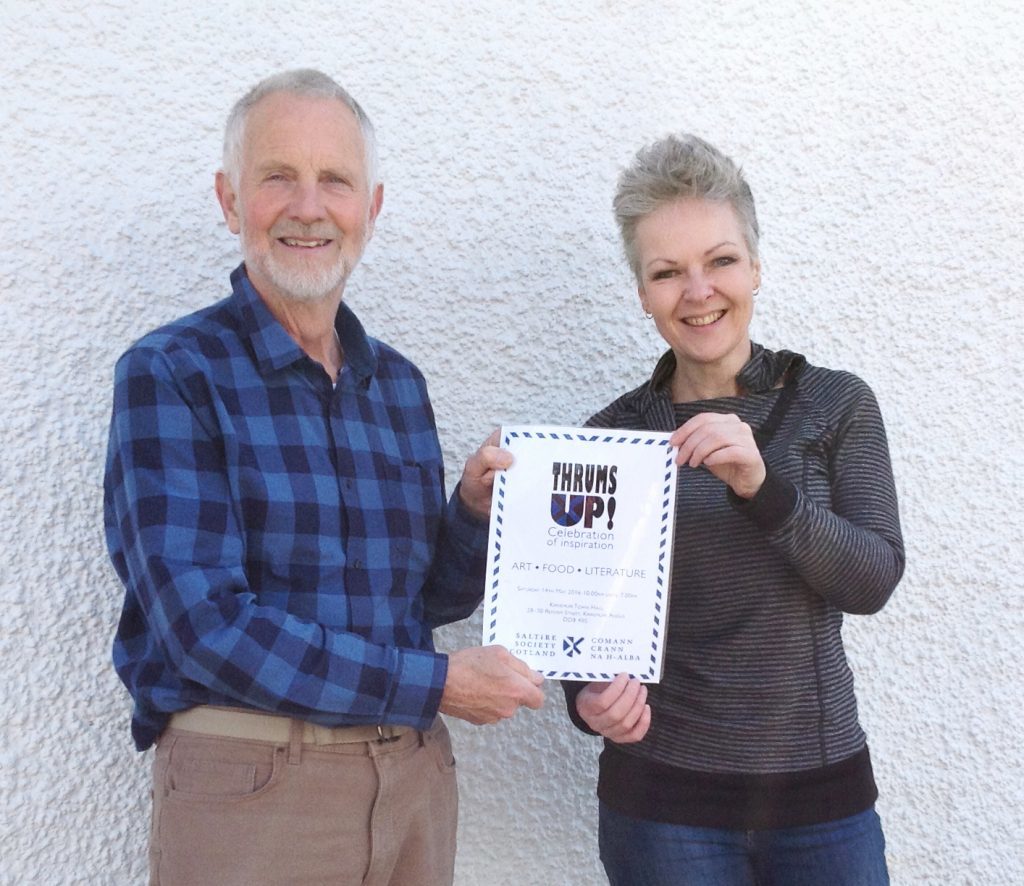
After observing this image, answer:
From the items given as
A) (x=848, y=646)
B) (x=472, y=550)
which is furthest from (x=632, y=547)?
(x=848, y=646)

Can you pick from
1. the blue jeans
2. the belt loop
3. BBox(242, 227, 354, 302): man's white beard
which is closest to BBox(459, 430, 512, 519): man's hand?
BBox(242, 227, 354, 302): man's white beard

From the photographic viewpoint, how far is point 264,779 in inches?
55.4

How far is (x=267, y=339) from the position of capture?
5.06 ft

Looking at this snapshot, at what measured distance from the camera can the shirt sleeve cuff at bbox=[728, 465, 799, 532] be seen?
57.1 inches

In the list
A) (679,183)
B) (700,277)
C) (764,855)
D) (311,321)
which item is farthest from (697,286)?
(764,855)

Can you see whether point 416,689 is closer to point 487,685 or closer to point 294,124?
point 487,685

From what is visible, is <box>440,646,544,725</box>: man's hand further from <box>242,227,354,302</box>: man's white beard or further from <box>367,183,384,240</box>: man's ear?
<box>367,183,384,240</box>: man's ear

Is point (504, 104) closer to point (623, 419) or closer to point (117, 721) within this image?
point (623, 419)

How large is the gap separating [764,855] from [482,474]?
723 mm

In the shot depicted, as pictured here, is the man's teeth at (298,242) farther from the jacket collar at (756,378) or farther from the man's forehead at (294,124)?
the jacket collar at (756,378)

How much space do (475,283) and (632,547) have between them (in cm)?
86

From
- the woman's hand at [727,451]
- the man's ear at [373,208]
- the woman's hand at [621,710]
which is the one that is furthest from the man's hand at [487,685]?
the man's ear at [373,208]

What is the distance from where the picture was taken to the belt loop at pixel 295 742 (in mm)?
1423

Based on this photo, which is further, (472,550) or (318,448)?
(472,550)
